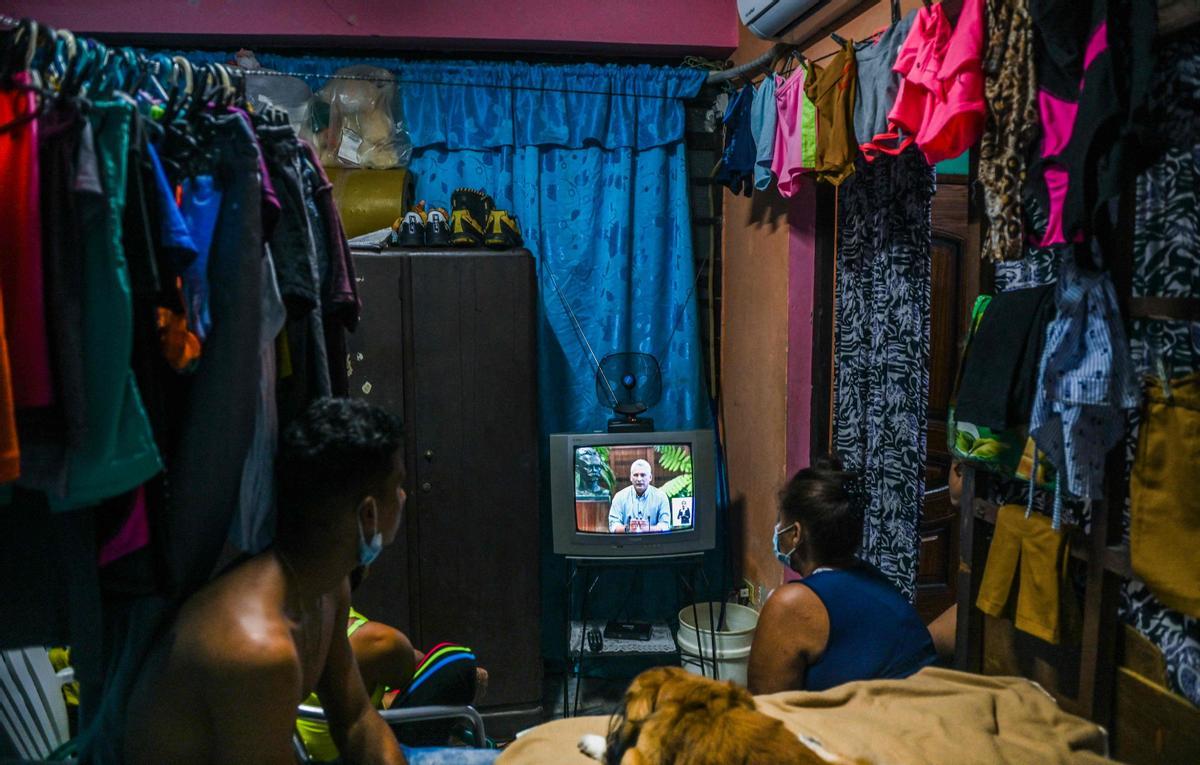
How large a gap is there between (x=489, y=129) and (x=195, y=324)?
2.63 metres

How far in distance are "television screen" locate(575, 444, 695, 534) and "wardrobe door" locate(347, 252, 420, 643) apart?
2.18 feet

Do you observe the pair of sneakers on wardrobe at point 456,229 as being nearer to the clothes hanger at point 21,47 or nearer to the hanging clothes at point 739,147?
the hanging clothes at point 739,147

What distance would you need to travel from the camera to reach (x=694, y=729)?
1.26 metres

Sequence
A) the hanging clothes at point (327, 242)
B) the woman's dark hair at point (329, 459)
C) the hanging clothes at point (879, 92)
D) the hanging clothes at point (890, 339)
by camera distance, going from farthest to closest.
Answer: the hanging clothes at point (890, 339), the hanging clothes at point (879, 92), the hanging clothes at point (327, 242), the woman's dark hair at point (329, 459)

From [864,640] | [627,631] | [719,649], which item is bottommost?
[627,631]

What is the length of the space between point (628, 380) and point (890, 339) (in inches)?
52.1

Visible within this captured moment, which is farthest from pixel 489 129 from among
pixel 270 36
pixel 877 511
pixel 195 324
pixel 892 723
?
pixel 892 723

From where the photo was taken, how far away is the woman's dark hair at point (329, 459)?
1.39 metres

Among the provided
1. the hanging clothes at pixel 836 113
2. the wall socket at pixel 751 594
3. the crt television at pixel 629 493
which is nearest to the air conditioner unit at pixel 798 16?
the hanging clothes at pixel 836 113

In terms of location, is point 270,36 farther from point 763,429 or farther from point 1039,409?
point 1039,409

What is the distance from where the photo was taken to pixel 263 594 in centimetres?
136

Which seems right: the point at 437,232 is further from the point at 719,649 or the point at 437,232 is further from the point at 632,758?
the point at 632,758

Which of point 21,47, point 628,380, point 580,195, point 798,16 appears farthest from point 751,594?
point 21,47

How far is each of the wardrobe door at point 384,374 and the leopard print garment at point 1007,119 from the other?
81.6 inches
